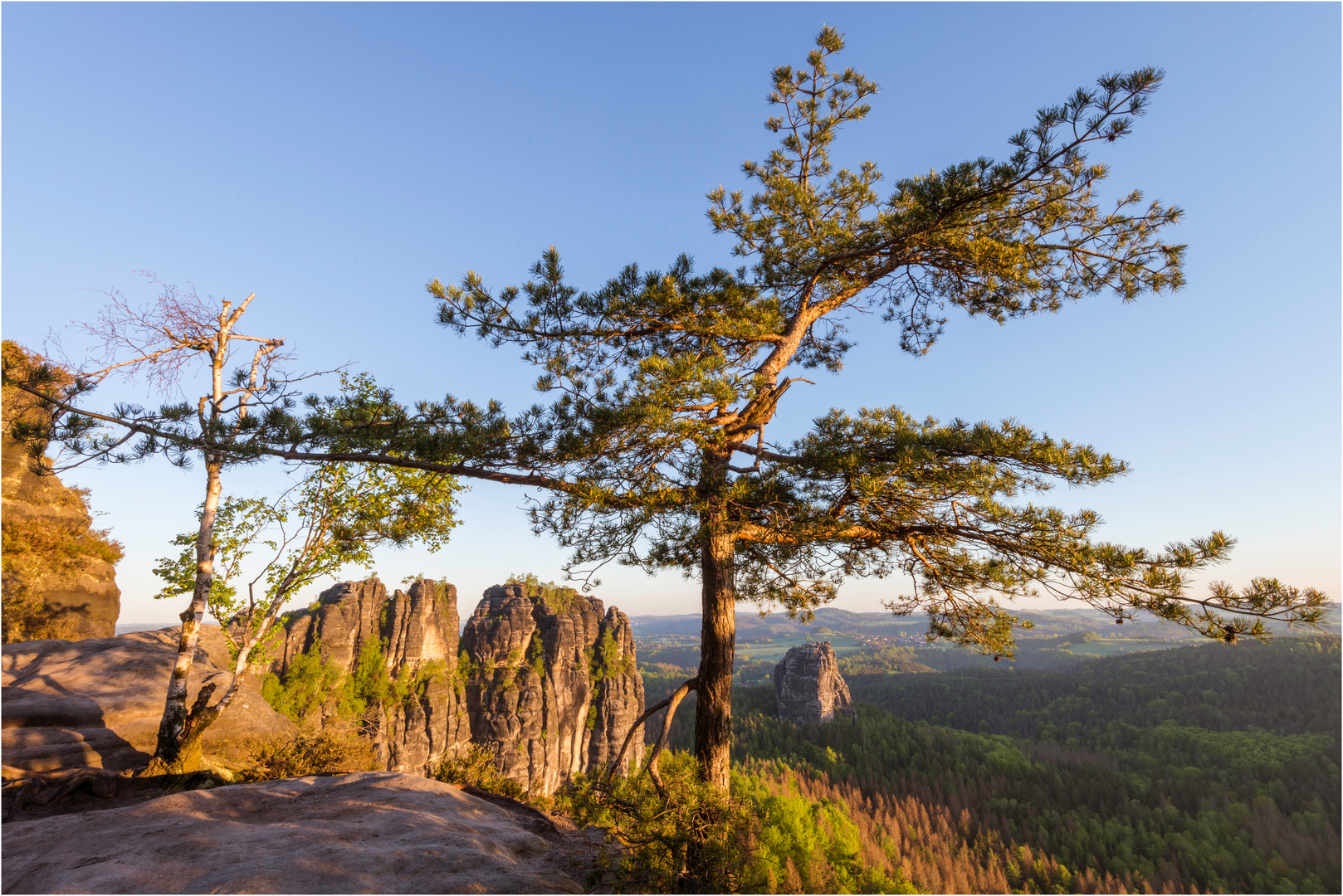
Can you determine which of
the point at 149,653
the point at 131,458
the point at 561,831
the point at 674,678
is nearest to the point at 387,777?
the point at 561,831

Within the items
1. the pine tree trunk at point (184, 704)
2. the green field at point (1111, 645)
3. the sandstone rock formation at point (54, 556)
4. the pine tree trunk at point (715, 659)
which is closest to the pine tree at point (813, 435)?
the pine tree trunk at point (715, 659)

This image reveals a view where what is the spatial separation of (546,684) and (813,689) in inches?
1810

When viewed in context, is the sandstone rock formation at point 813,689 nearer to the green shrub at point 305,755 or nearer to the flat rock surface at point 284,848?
the green shrub at point 305,755

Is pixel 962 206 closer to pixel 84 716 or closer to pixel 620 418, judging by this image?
pixel 620 418

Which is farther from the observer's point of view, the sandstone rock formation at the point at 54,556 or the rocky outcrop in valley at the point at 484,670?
the rocky outcrop in valley at the point at 484,670

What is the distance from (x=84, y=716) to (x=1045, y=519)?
54.2 feet

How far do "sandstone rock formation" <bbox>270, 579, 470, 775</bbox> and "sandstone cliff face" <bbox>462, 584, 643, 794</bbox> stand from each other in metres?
3.01

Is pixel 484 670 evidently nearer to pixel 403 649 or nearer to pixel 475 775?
pixel 403 649

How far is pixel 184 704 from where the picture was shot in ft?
29.1

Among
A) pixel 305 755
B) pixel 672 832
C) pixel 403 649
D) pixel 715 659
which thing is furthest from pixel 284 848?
pixel 403 649

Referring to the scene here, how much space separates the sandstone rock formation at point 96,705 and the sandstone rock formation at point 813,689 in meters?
81.0

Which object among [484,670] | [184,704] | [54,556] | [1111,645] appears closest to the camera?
[184,704]

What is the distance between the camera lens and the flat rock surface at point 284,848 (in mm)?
4344

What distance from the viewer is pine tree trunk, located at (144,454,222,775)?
8602 millimetres
